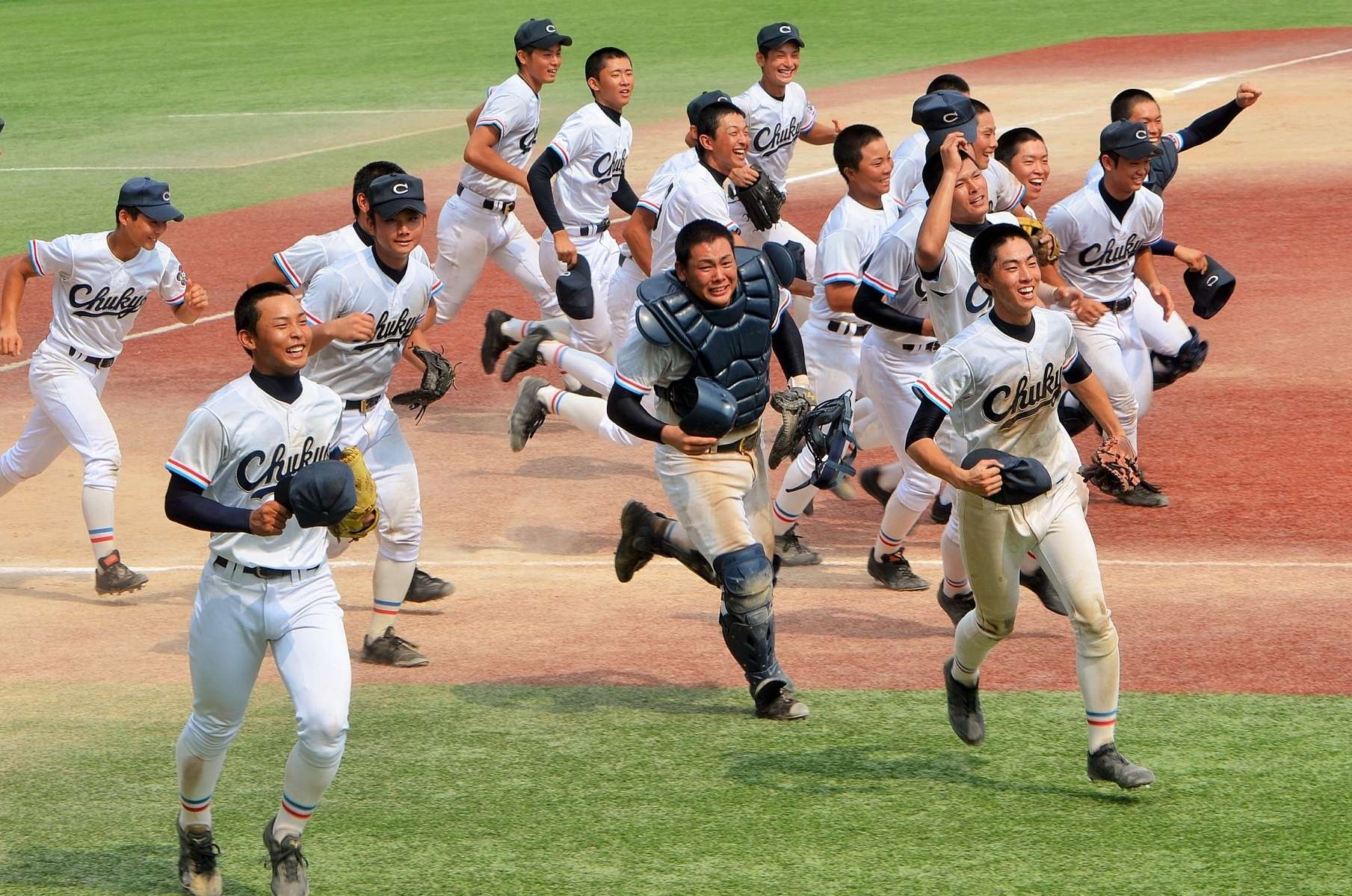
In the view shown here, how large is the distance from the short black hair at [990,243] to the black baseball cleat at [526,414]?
409 cm

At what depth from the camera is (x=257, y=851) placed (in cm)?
594

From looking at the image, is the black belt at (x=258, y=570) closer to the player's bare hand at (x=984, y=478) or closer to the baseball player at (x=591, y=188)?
the player's bare hand at (x=984, y=478)

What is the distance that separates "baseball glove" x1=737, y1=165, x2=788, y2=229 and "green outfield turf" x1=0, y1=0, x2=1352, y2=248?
1025cm

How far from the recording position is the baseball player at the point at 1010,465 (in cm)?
595

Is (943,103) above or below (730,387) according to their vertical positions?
above

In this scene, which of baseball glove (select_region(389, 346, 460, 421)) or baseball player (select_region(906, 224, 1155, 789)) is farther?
baseball glove (select_region(389, 346, 460, 421))

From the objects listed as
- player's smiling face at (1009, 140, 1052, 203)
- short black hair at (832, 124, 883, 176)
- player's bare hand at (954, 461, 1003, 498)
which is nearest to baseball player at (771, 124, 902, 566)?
short black hair at (832, 124, 883, 176)

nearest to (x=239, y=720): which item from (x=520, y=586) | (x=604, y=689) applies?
(x=604, y=689)

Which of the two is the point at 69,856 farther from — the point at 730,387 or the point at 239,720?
the point at 730,387

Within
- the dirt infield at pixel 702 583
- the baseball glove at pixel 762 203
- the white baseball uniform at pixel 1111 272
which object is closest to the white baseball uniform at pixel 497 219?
the dirt infield at pixel 702 583

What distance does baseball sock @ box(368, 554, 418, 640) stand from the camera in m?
7.84

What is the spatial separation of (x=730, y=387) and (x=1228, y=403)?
5989 millimetres

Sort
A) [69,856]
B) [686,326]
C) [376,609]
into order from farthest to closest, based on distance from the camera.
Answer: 1. [376,609]
2. [686,326]
3. [69,856]

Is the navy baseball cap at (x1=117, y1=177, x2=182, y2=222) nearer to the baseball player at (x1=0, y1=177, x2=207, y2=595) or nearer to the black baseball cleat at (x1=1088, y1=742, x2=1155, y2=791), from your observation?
the baseball player at (x1=0, y1=177, x2=207, y2=595)
